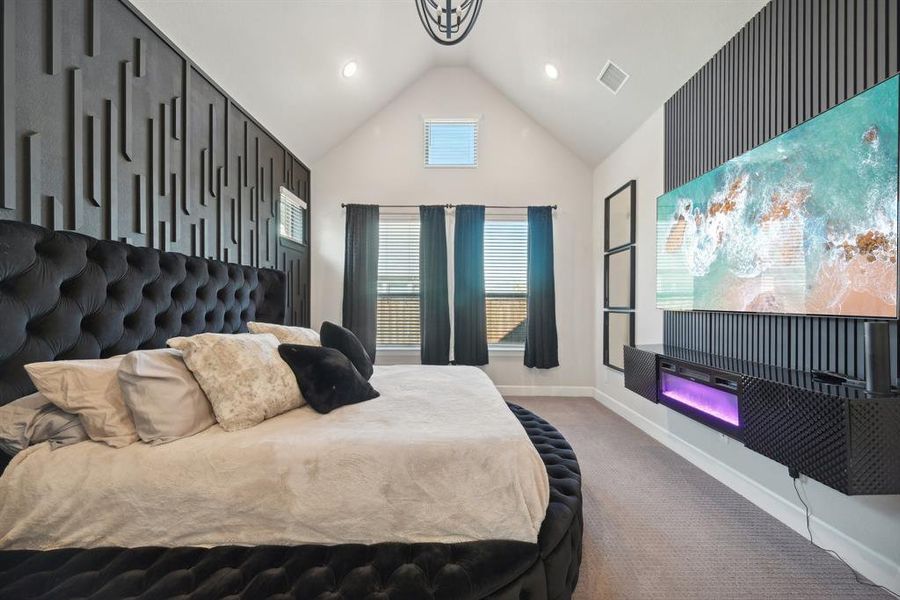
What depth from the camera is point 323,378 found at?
5.25ft

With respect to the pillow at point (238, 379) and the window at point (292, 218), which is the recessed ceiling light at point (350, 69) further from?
the pillow at point (238, 379)

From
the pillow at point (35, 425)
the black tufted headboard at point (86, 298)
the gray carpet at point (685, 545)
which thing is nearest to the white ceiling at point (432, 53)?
the black tufted headboard at point (86, 298)

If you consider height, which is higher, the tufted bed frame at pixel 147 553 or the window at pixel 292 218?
the window at pixel 292 218

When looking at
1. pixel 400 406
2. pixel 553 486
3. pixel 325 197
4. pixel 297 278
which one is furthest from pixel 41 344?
pixel 325 197

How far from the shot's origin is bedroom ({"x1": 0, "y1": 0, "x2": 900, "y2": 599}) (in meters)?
1.09

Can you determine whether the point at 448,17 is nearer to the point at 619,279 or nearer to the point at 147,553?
the point at 147,553

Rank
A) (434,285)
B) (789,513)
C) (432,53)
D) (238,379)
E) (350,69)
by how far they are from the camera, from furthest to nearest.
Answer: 1. (434,285)
2. (432,53)
3. (350,69)
4. (789,513)
5. (238,379)

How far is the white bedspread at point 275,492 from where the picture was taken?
41.8 inches

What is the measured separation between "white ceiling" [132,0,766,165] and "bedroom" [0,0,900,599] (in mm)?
22

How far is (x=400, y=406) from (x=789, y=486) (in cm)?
202

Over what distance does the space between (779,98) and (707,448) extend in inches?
83.3

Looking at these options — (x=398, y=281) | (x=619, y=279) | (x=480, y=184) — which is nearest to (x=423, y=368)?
(x=398, y=281)

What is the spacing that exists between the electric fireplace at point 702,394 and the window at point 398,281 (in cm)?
256

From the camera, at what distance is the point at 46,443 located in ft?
3.80
